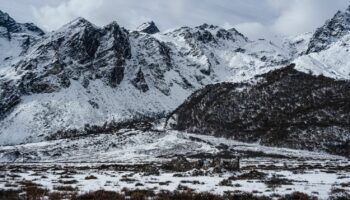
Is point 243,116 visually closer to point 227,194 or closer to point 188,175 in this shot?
point 188,175

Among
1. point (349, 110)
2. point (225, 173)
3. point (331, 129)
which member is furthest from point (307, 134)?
point (225, 173)

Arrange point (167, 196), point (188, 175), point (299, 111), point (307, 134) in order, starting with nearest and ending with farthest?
point (167, 196)
point (188, 175)
point (307, 134)
point (299, 111)

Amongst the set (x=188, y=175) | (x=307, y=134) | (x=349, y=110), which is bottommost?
(x=188, y=175)

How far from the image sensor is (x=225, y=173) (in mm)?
48188

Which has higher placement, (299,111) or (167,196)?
(299,111)

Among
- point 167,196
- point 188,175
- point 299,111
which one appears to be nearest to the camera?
point 167,196

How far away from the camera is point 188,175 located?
46219mm

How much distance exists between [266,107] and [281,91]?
37.4ft

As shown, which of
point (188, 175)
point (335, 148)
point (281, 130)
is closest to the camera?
point (188, 175)

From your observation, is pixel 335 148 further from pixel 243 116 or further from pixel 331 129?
pixel 243 116

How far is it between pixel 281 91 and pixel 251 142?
39565 mm

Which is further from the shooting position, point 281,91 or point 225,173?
point 281,91

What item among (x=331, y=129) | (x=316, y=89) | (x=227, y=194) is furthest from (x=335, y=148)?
(x=227, y=194)

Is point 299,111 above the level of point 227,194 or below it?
above
